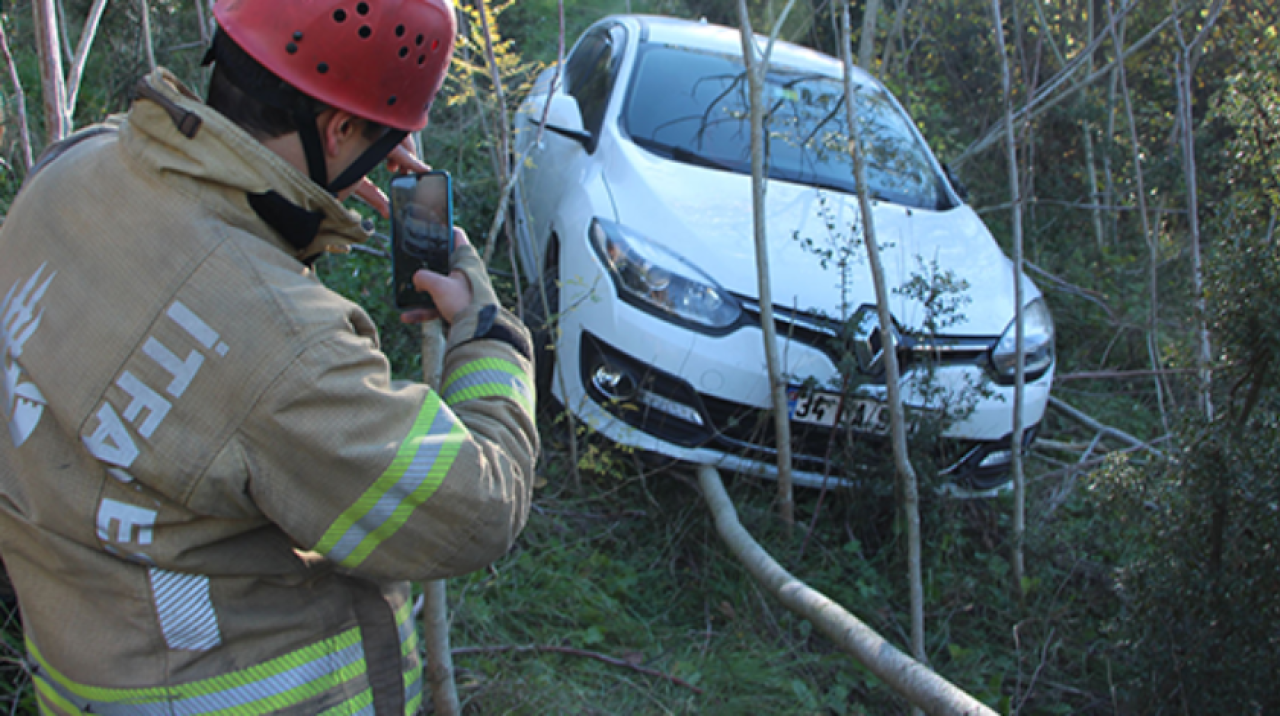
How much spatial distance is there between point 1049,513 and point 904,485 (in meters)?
1.23

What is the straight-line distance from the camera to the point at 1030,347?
3.55 m

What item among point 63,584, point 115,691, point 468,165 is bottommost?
point 468,165

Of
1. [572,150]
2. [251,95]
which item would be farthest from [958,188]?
[251,95]

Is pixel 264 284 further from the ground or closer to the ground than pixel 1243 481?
further from the ground

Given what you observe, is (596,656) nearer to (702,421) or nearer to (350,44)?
(702,421)

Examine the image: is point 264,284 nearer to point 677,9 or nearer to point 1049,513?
point 1049,513

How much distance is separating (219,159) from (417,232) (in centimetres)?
43

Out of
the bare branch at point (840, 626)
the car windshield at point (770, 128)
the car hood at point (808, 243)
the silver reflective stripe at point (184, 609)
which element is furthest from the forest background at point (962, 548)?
the silver reflective stripe at point (184, 609)

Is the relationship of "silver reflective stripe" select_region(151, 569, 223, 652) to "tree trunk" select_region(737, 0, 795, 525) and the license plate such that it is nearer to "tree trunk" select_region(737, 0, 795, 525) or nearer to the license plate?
"tree trunk" select_region(737, 0, 795, 525)

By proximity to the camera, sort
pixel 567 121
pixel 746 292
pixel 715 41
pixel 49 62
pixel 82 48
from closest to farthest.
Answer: pixel 49 62
pixel 82 48
pixel 746 292
pixel 567 121
pixel 715 41

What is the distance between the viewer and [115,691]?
3.72ft

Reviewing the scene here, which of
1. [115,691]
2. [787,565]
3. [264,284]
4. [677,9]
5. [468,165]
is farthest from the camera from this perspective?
[677,9]

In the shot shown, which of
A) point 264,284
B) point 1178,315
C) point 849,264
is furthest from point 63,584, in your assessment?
point 1178,315

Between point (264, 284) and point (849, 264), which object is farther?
point (849, 264)
